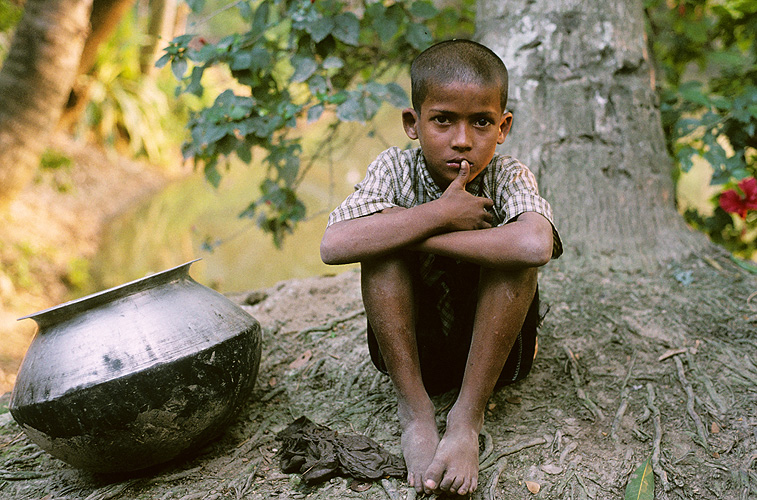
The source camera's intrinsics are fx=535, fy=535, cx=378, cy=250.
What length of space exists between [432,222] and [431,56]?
528mm

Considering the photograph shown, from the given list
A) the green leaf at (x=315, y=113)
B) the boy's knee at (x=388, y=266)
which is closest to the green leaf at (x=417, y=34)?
the green leaf at (x=315, y=113)

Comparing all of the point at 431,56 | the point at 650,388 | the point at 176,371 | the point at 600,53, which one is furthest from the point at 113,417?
the point at 600,53

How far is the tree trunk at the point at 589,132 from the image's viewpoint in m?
2.41

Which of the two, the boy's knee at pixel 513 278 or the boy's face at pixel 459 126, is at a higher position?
the boy's face at pixel 459 126

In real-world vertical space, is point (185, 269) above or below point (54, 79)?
below

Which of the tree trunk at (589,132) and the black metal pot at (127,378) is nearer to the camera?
the black metal pot at (127,378)

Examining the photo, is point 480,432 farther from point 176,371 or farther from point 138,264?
point 138,264

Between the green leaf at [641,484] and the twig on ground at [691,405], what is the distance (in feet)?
0.80

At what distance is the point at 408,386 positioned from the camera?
1589mm

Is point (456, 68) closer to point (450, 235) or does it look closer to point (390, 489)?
point (450, 235)

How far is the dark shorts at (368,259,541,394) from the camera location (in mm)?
1664

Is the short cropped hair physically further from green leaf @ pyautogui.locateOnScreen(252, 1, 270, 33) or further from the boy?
green leaf @ pyautogui.locateOnScreen(252, 1, 270, 33)

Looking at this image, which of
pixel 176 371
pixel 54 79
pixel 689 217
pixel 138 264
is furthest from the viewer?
pixel 138 264

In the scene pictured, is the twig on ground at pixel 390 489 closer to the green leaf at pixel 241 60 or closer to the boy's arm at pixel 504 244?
the boy's arm at pixel 504 244
